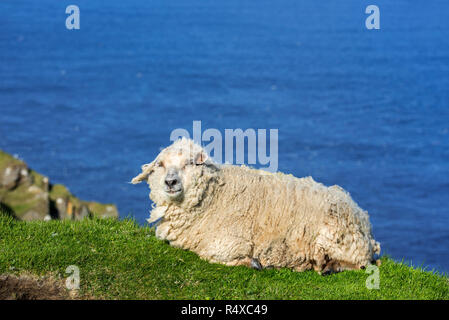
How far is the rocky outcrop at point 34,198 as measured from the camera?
22.9m

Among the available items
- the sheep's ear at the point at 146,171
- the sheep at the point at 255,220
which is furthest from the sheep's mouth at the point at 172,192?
the sheep's ear at the point at 146,171

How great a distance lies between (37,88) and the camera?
97.2 m

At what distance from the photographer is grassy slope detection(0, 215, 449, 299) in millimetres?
9367

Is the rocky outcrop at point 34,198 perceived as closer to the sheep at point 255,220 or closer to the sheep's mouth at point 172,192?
the sheep at point 255,220

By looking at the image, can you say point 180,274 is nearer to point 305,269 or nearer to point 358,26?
point 305,269

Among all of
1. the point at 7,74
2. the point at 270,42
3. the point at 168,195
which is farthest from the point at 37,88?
the point at 168,195

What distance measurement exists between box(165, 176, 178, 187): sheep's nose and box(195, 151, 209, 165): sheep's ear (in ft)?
1.53

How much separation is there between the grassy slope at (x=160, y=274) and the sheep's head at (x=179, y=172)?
3.34 ft

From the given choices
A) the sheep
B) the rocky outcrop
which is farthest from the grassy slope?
the rocky outcrop

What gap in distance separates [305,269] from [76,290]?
140 inches

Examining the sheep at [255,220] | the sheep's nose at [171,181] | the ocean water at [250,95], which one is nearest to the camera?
the sheep's nose at [171,181]

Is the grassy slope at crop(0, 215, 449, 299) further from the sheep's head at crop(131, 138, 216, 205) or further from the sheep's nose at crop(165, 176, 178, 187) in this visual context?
the sheep's nose at crop(165, 176, 178, 187)

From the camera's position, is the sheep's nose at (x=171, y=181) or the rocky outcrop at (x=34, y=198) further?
the rocky outcrop at (x=34, y=198)
